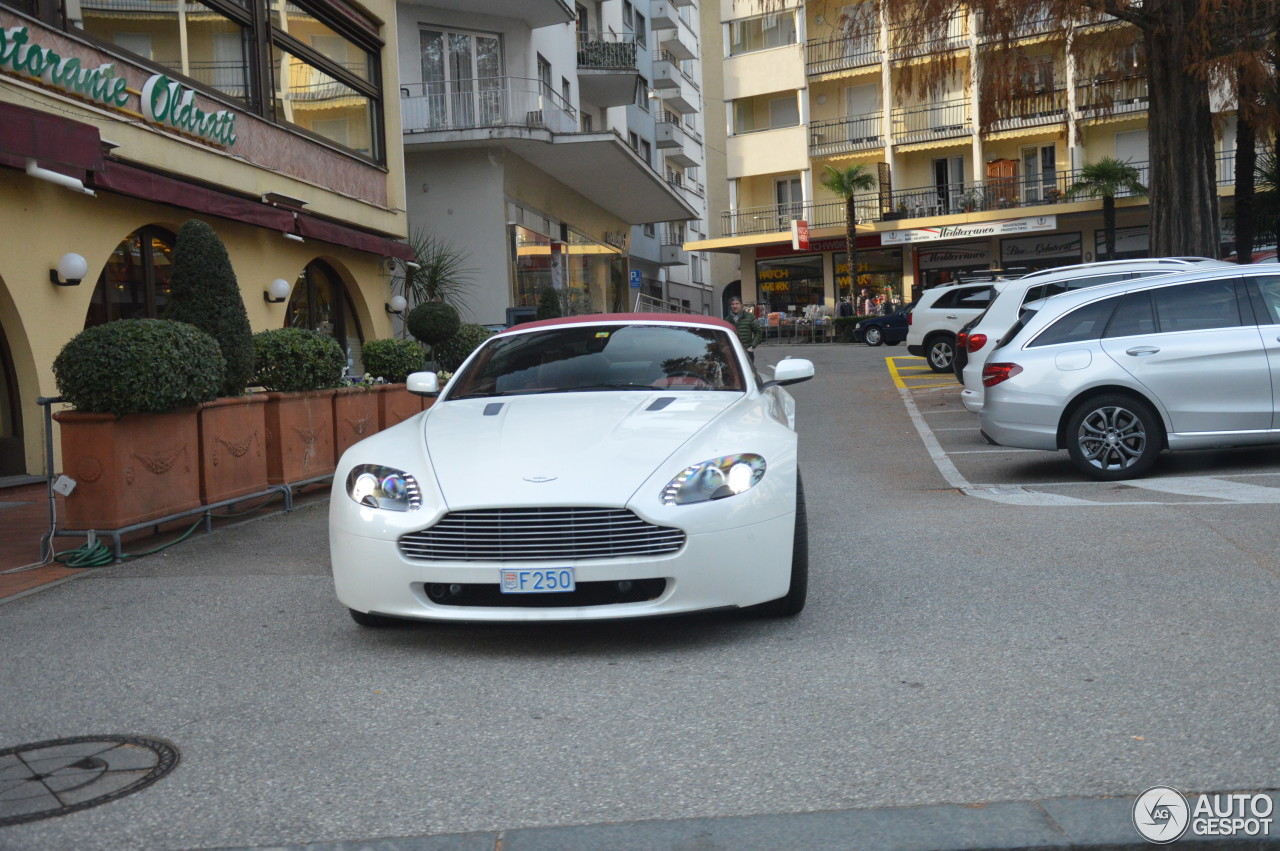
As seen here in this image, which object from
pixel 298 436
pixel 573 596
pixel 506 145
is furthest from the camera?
pixel 506 145

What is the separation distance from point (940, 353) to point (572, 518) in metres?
20.1

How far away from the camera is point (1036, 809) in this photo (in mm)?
3320

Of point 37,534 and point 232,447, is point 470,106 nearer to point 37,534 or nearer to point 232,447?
point 232,447

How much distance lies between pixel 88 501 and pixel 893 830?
6.22 m

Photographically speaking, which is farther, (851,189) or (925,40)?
(851,189)

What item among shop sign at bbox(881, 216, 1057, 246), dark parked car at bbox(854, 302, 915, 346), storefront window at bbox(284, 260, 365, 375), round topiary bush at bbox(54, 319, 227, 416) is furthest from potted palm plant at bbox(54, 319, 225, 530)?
shop sign at bbox(881, 216, 1057, 246)

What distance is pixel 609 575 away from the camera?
4.89 meters

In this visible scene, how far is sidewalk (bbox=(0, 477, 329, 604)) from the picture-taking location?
7453 mm

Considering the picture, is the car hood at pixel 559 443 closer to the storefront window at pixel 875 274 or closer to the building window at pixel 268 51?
the building window at pixel 268 51

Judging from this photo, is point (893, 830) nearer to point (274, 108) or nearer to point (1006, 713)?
point (1006, 713)

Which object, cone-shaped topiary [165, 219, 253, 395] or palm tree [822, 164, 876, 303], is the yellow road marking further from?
palm tree [822, 164, 876, 303]

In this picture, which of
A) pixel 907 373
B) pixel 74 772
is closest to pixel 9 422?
pixel 74 772

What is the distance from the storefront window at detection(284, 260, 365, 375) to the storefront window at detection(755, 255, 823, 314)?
2909 centimetres

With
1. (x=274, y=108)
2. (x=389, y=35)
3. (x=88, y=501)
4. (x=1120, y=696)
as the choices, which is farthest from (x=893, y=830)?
(x=389, y=35)
